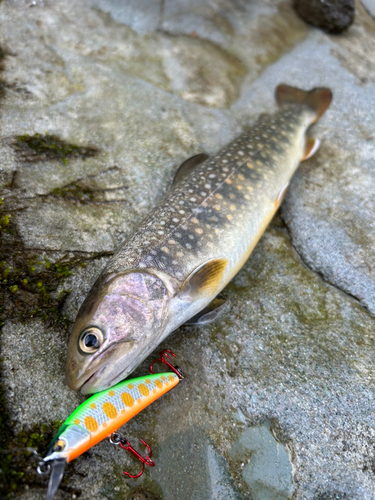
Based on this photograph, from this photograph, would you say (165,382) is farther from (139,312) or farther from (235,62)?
(235,62)

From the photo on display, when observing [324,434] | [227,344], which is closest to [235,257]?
[227,344]

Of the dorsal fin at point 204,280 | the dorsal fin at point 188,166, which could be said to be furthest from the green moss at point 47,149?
the dorsal fin at point 204,280

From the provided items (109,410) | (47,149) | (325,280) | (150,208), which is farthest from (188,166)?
(109,410)

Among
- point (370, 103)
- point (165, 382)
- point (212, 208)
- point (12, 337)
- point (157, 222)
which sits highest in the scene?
point (370, 103)

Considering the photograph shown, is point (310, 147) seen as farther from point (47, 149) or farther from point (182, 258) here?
point (47, 149)

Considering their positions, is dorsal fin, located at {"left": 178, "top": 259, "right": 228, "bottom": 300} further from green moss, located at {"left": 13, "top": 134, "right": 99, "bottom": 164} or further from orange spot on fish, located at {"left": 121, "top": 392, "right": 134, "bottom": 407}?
green moss, located at {"left": 13, "top": 134, "right": 99, "bottom": 164}

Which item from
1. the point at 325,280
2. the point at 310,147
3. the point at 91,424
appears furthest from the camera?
the point at 310,147
